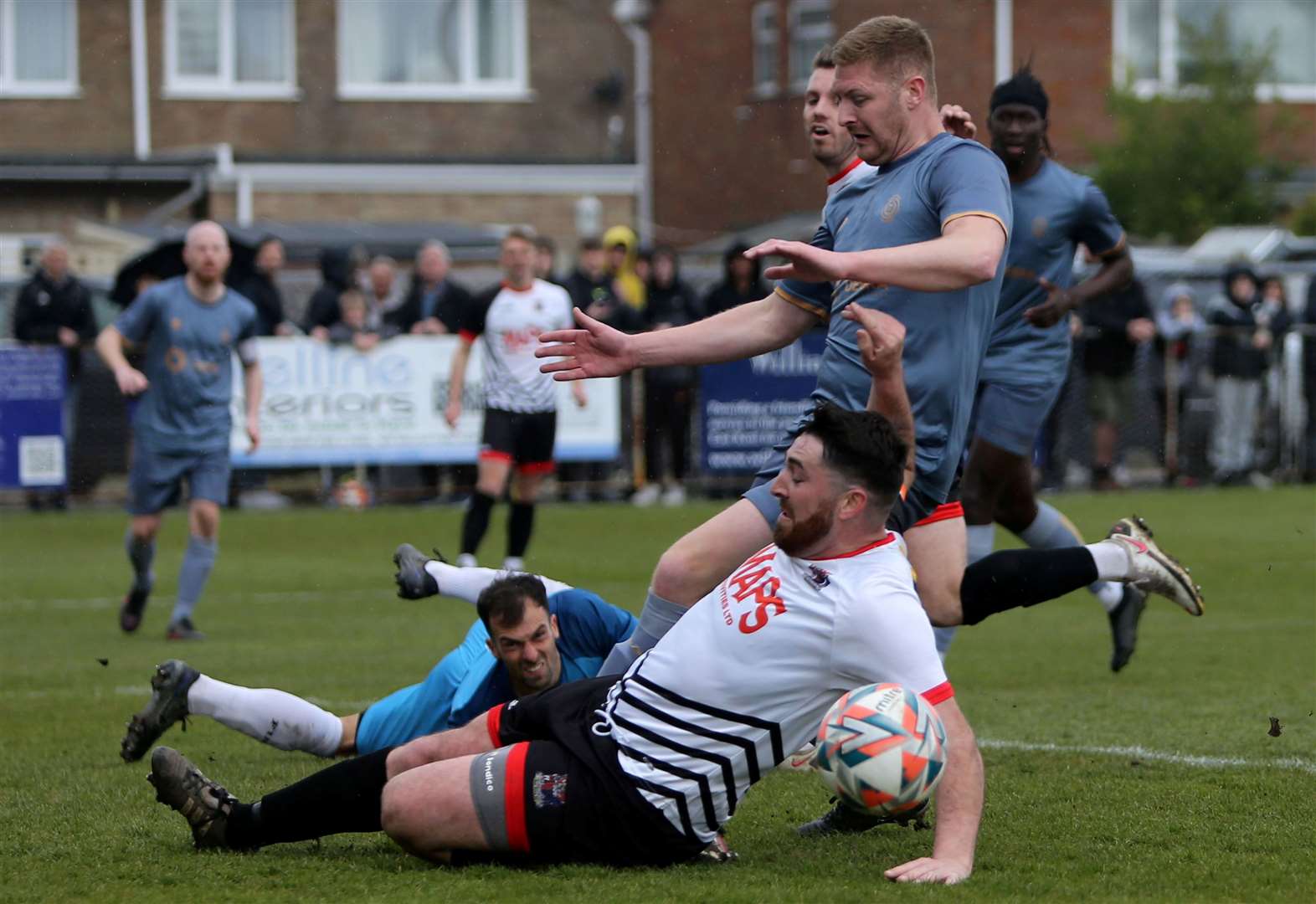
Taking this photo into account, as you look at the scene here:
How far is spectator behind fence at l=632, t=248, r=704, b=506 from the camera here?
1859 centimetres

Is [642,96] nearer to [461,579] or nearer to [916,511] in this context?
[461,579]

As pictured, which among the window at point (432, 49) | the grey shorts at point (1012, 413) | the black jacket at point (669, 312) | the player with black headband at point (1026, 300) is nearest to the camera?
the player with black headband at point (1026, 300)

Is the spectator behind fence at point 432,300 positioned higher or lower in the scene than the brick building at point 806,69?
lower

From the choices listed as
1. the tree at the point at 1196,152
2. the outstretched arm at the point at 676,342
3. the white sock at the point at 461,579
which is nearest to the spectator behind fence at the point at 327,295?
the white sock at the point at 461,579

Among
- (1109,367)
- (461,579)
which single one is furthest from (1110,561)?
(1109,367)

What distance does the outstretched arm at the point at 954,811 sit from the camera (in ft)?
15.7

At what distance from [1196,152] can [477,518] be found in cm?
2250

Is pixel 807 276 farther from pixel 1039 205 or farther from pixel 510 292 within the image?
pixel 510 292

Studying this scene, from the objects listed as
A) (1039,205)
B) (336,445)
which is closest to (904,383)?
(1039,205)

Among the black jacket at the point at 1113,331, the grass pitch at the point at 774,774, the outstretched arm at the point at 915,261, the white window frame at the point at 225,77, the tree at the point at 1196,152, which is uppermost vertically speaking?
the white window frame at the point at 225,77

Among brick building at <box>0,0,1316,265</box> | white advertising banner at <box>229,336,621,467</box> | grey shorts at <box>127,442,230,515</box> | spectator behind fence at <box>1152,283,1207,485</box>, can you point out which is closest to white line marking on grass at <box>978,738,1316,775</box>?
grey shorts at <box>127,442,230,515</box>

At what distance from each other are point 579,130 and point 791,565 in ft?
96.2

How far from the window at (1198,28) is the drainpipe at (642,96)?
803 cm

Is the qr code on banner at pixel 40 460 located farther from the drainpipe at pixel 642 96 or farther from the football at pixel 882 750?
the drainpipe at pixel 642 96
